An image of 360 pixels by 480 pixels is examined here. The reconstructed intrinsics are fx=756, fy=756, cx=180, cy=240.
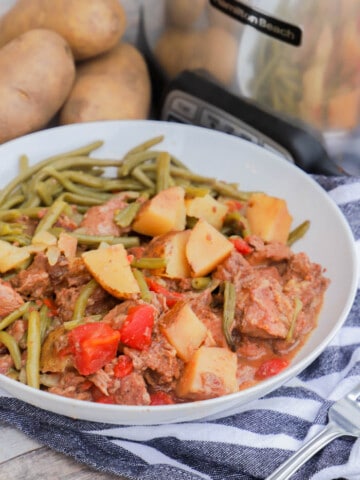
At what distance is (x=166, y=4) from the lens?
3.21 metres

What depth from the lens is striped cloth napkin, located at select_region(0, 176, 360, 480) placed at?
207 centimetres

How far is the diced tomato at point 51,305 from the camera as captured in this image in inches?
91.0

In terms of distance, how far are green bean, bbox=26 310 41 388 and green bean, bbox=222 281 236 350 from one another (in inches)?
21.7

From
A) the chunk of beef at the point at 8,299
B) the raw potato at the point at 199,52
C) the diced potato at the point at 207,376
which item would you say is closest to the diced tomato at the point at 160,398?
the diced potato at the point at 207,376

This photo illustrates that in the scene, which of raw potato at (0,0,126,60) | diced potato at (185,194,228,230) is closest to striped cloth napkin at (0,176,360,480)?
diced potato at (185,194,228,230)

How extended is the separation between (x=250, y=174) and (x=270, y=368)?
96cm

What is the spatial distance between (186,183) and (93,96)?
62 cm

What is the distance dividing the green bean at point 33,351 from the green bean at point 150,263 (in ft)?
1.14

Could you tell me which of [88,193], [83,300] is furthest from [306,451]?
[88,193]

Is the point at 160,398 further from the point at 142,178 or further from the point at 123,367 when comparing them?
the point at 142,178

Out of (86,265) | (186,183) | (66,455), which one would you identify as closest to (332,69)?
(186,183)

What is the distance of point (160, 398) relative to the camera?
6.93ft

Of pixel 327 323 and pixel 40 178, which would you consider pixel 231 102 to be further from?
pixel 327 323

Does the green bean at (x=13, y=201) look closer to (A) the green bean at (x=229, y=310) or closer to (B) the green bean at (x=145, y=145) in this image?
(B) the green bean at (x=145, y=145)
